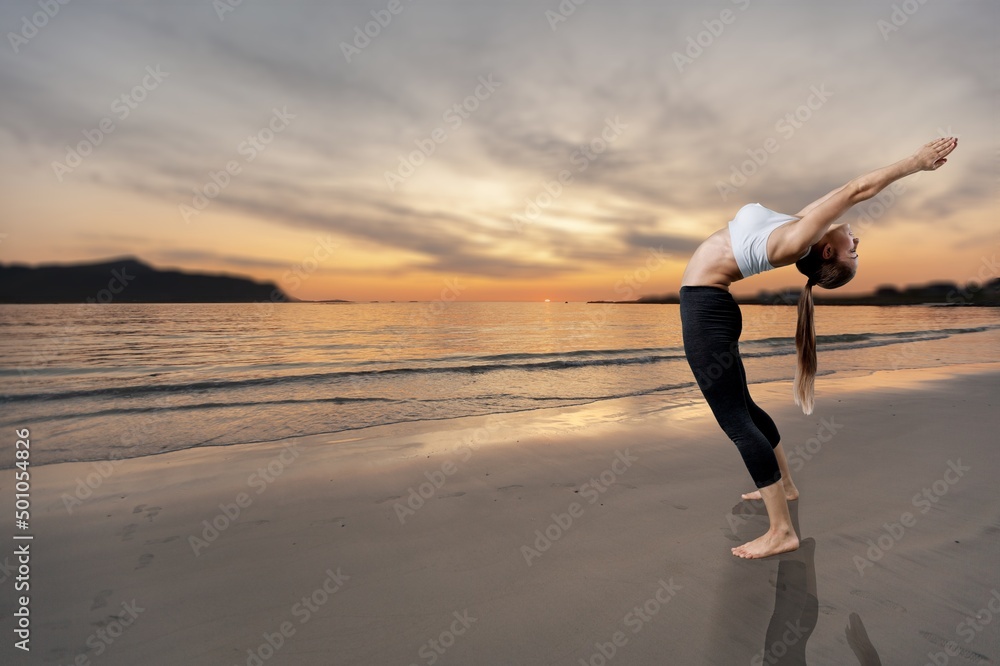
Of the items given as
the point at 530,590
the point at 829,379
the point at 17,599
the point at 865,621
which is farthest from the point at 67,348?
the point at 829,379

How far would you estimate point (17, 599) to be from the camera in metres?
2.37

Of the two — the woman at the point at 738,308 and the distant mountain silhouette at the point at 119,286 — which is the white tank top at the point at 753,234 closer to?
the woman at the point at 738,308

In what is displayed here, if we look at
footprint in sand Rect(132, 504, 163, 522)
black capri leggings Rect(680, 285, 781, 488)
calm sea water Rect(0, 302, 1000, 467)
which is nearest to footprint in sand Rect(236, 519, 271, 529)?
footprint in sand Rect(132, 504, 163, 522)

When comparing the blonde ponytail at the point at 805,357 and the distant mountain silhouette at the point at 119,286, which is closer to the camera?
the blonde ponytail at the point at 805,357

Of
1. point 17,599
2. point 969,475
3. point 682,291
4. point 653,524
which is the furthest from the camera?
point 969,475

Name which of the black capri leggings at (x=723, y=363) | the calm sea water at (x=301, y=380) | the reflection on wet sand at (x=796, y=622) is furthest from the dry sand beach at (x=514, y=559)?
the calm sea water at (x=301, y=380)

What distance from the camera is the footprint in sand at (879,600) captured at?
218 centimetres

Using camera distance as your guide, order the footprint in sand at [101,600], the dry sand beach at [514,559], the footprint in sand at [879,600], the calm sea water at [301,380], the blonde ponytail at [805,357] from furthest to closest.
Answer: the calm sea water at [301,380] → the blonde ponytail at [805,357] → the footprint in sand at [101,600] → the footprint in sand at [879,600] → the dry sand beach at [514,559]

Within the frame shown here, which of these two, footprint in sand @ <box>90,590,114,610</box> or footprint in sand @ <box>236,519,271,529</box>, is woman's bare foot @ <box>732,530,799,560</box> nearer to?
footprint in sand @ <box>236,519,271,529</box>

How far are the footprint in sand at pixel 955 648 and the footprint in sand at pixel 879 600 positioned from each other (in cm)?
17

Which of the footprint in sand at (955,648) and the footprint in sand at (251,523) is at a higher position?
the footprint in sand at (251,523)

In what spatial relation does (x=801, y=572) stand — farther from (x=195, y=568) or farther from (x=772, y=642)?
(x=195, y=568)

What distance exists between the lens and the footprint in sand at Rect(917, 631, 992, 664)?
6.02ft

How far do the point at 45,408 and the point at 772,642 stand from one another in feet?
37.9
